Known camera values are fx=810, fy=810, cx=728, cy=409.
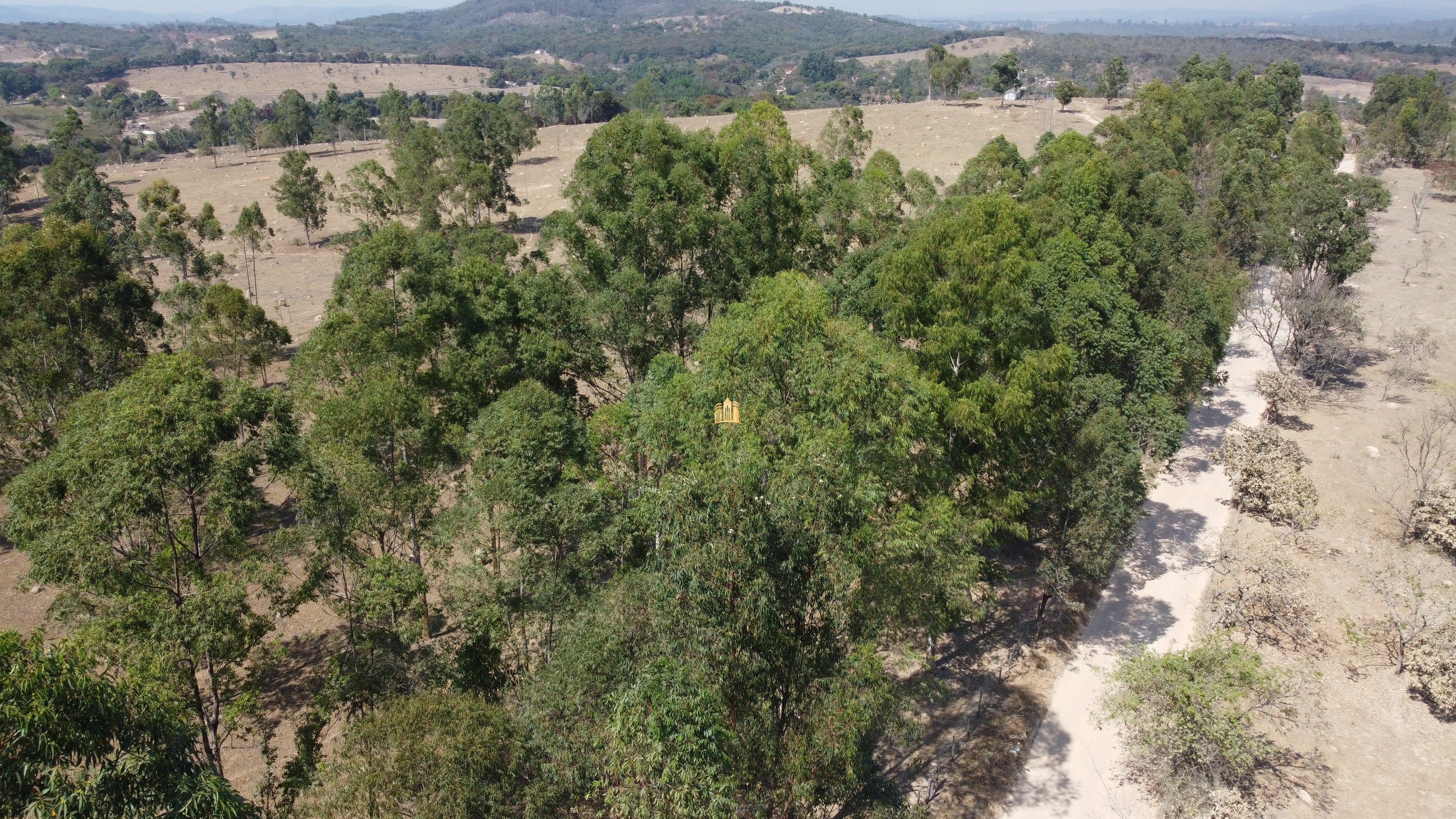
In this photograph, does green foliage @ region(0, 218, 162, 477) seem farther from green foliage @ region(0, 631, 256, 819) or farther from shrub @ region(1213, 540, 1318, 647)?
shrub @ region(1213, 540, 1318, 647)

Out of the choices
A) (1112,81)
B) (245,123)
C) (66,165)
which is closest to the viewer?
(66,165)

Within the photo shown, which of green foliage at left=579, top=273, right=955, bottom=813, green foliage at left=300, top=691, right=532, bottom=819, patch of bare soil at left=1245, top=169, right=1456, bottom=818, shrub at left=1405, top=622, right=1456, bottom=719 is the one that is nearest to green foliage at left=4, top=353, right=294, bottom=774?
green foliage at left=300, top=691, right=532, bottom=819

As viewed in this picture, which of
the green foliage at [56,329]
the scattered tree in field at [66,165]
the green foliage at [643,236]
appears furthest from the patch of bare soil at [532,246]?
the scattered tree in field at [66,165]

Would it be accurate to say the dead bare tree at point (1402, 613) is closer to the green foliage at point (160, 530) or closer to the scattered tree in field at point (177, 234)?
the green foliage at point (160, 530)

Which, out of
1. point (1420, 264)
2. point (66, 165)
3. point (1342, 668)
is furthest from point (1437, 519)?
point (66, 165)

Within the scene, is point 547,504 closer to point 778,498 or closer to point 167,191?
point 778,498

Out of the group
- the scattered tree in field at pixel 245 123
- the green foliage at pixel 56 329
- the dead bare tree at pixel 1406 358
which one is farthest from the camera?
the scattered tree in field at pixel 245 123

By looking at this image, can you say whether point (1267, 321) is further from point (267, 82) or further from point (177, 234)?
point (267, 82)
